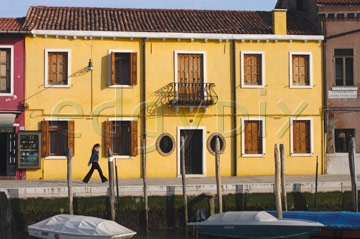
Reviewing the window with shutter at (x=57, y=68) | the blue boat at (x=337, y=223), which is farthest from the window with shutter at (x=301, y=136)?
the window with shutter at (x=57, y=68)

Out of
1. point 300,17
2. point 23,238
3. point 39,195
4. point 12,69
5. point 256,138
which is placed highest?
point 300,17

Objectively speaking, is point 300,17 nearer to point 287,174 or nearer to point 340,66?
point 340,66

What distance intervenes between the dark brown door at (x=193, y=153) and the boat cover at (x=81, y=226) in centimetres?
793

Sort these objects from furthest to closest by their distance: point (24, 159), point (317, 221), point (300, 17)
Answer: point (300, 17) → point (24, 159) → point (317, 221)

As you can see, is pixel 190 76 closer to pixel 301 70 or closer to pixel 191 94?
pixel 191 94

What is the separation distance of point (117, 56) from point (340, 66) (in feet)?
31.0

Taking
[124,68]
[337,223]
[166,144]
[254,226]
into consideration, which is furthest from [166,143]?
[337,223]

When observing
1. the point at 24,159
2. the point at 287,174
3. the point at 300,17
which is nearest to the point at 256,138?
the point at 287,174

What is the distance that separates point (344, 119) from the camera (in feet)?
86.7

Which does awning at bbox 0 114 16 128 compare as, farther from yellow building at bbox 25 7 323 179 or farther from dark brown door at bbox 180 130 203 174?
dark brown door at bbox 180 130 203 174

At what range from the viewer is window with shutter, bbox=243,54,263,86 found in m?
26.2

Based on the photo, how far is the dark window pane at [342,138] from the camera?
26516 millimetres

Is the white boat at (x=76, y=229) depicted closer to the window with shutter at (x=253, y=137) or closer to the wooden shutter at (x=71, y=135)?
the wooden shutter at (x=71, y=135)

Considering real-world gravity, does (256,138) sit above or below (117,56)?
below
